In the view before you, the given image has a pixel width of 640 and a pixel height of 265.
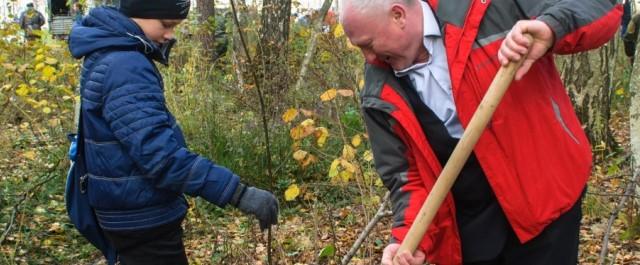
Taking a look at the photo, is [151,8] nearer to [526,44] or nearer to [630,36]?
[526,44]

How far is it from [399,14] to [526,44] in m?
0.39

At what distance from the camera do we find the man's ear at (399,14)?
193 centimetres

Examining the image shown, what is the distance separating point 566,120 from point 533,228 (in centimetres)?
33

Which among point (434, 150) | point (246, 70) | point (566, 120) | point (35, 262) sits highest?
point (566, 120)

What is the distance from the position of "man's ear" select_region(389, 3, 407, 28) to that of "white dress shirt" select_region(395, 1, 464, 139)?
8cm

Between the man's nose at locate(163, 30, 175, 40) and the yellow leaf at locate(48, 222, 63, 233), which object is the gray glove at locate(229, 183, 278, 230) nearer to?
the man's nose at locate(163, 30, 175, 40)

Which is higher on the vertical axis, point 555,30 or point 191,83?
point 555,30

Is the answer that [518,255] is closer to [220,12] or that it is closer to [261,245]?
[261,245]

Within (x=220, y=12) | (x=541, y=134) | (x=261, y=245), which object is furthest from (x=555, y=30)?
(x=220, y=12)

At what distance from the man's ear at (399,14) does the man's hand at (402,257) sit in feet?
2.26

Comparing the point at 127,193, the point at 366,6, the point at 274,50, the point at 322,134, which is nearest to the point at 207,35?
the point at 274,50

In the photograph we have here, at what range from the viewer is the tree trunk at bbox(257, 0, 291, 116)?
5.83m

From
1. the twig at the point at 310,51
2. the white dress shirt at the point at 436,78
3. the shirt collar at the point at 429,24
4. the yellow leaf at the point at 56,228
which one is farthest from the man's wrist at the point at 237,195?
the twig at the point at 310,51

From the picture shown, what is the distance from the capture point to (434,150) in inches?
81.5
